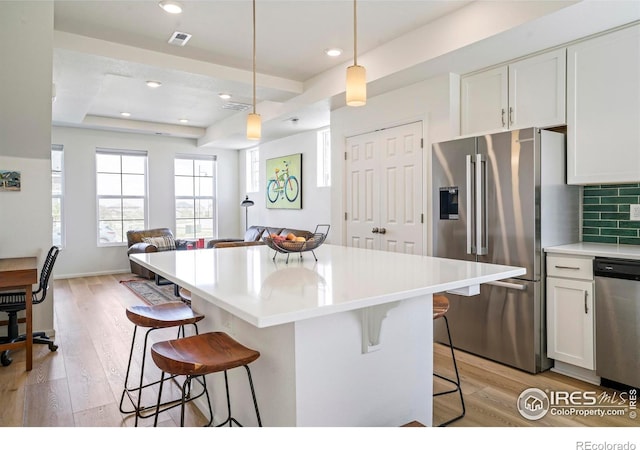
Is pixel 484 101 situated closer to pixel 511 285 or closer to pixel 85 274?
pixel 511 285

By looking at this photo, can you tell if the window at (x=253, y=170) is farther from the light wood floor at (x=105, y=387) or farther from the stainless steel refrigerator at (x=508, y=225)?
the stainless steel refrigerator at (x=508, y=225)

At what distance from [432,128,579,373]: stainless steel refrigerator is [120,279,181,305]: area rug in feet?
11.6

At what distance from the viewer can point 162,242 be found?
23.9 ft

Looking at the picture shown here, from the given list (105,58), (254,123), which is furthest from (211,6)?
(105,58)

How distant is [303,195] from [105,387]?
446 cm

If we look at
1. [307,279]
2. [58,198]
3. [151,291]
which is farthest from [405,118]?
[58,198]

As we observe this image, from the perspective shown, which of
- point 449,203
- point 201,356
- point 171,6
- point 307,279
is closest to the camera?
point 201,356

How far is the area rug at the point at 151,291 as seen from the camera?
5430 mm

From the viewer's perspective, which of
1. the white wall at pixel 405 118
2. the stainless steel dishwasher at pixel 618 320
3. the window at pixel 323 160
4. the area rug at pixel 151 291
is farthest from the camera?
the window at pixel 323 160

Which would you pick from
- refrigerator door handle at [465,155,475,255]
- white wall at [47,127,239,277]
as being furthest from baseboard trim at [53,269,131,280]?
refrigerator door handle at [465,155,475,255]

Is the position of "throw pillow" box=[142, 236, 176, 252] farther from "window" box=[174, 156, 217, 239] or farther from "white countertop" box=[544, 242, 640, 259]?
"white countertop" box=[544, 242, 640, 259]

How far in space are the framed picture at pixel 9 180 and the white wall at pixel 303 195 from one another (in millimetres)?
3292

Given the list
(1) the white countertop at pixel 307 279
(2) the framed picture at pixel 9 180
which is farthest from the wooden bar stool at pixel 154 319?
(2) the framed picture at pixel 9 180

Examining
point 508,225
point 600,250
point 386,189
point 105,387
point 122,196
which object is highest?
point 122,196
